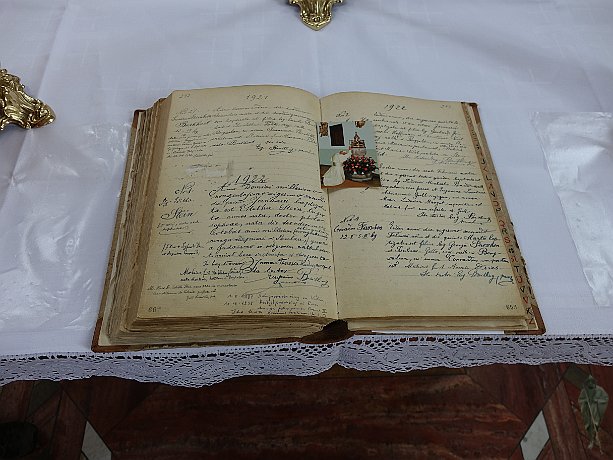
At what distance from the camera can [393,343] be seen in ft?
1.91

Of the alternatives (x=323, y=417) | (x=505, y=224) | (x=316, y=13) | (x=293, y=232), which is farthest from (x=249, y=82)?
(x=323, y=417)

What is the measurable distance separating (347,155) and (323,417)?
70 cm

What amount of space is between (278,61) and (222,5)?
0.16m

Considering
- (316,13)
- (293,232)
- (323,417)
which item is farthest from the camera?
(323,417)

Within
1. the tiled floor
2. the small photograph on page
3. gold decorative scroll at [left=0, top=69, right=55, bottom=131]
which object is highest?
gold decorative scroll at [left=0, top=69, right=55, bottom=131]

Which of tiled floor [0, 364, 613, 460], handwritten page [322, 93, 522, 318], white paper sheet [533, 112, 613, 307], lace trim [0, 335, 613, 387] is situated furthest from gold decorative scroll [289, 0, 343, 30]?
tiled floor [0, 364, 613, 460]

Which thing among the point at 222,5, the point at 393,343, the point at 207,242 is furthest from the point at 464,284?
the point at 222,5

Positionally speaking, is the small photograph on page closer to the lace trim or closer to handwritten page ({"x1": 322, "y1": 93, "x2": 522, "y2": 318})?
handwritten page ({"x1": 322, "y1": 93, "x2": 522, "y2": 318})

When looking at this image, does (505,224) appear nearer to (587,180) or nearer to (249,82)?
(587,180)

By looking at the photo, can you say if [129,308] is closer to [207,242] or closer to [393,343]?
[207,242]

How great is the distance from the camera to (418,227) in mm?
605

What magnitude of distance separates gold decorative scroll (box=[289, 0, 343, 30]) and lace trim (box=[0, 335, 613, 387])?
51 centimetres

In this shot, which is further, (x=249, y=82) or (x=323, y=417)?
(x=323, y=417)

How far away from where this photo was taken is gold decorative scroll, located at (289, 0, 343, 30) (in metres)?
0.83
